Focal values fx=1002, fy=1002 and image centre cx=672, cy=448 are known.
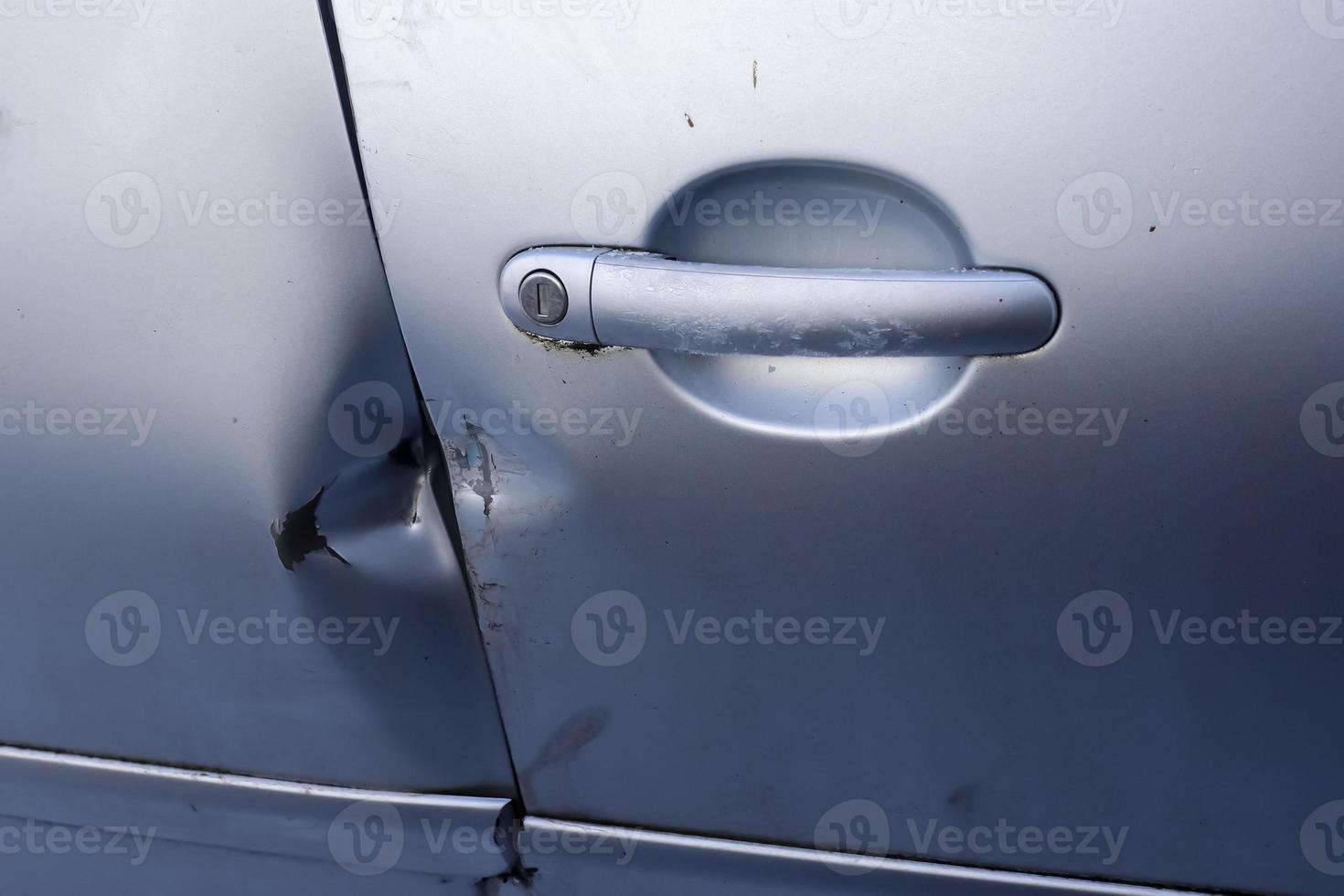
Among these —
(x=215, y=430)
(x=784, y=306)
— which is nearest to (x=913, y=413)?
(x=784, y=306)

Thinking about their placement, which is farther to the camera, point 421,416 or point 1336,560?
point 421,416

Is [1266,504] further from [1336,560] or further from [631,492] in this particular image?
[631,492]

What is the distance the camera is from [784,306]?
0.79 meters

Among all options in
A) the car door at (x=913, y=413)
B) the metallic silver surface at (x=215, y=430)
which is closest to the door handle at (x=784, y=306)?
the car door at (x=913, y=413)

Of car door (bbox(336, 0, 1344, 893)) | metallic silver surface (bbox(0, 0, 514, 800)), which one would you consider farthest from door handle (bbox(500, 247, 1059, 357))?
metallic silver surface (bbox(0, 0, 514, 800))

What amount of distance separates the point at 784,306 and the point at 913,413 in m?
0.14

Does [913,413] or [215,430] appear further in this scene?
[215,430]

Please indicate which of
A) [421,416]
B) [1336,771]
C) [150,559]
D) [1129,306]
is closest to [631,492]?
[421,416]

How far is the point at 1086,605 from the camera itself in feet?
2.82

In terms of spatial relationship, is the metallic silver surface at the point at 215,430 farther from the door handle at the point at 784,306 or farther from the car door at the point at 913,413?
the door handle at the point at 784,306

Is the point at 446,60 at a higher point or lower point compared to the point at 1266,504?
higher

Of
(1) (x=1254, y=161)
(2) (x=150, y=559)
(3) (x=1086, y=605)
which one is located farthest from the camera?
(2) (x=150, y=559)

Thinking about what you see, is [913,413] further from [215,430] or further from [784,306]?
[215,430]

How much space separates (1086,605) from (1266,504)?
0.53ft
